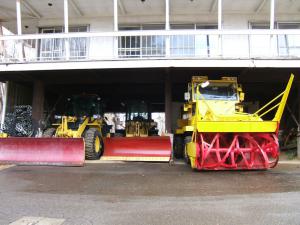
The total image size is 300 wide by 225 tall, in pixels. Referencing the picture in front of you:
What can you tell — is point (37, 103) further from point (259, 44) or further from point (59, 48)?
point (259, 44)

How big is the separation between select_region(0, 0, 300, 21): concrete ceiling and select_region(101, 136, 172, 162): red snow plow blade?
5953 mm

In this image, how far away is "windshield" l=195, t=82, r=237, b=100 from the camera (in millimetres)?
12914

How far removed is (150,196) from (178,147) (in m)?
6.61

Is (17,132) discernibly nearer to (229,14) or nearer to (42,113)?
(42,113)

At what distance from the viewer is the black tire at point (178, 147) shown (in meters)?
14.3

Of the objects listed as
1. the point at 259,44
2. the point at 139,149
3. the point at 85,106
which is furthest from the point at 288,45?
the point at 85,106

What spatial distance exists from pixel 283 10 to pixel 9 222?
587 inches

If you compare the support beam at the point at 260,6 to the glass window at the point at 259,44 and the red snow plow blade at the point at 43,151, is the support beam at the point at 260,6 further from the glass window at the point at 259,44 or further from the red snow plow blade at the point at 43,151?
the red snow plow blade at the point at 43,151

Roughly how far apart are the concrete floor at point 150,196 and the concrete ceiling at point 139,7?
770 cm

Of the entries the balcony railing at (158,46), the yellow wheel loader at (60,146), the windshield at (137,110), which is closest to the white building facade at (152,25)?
the balcony railing at (158,46)

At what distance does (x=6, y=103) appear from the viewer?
16.7 meters

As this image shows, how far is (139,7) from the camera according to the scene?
16.6 m

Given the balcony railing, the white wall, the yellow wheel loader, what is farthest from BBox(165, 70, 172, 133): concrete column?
the white wall

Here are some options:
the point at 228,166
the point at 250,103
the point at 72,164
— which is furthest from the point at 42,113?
the point at 250,103
